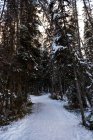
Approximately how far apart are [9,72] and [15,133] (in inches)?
231

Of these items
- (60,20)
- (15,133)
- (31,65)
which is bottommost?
(15,133)

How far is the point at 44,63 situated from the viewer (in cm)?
5759

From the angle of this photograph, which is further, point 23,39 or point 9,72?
point 23,39

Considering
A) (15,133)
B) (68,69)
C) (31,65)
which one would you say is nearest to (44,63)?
(31,65)

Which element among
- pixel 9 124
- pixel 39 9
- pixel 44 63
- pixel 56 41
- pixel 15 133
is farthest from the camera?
pixel 44 63

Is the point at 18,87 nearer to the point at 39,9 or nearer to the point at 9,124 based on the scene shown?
the point at 9,124

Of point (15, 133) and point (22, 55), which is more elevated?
point (22, 55)

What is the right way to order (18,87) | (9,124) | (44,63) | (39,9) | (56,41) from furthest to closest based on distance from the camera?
1. (44,63)
2. (18,87)
3. (56,41)
4. (9,124)
5. (39,9)

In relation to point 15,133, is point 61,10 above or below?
above

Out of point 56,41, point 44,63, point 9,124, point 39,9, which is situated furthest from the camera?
point 44,63

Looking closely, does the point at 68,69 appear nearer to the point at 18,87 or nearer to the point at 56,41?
the point at 56,41

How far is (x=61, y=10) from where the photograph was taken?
16.7 meters

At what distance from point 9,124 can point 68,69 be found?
5.66 m

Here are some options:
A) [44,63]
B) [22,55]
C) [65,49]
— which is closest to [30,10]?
[65,49]
